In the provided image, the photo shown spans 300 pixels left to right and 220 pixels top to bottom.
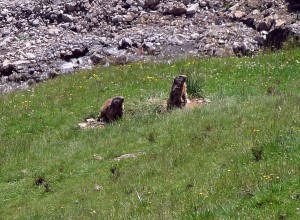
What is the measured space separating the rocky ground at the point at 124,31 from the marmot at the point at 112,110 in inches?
304

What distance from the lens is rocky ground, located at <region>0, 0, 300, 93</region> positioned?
2619 cm

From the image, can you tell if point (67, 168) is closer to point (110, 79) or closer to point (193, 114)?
point (193, 114)

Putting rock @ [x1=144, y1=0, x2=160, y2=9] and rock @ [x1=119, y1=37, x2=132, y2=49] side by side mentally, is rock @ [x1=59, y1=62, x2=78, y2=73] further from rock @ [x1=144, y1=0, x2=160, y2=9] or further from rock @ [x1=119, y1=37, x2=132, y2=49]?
rock @ [x1=144, y1=0, x2=160, y2=9]

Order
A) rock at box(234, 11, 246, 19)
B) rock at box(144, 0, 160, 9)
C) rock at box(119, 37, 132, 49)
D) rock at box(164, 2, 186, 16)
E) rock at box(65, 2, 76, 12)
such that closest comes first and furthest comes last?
rock at box(119, 37, 132, 49), rock at box(234, 11, 246, 19), rock at box(164, 2, 186, 16), rock at box(144, 0, 160, 9), rock at box(65, 2, 76, 12)

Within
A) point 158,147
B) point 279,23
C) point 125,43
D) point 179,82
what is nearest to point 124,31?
point 125,43

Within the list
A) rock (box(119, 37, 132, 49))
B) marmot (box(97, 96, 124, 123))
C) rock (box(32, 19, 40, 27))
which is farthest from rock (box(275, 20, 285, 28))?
rock (box(32, 19, 40, 27))

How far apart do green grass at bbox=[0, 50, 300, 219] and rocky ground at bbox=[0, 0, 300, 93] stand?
4.52 m

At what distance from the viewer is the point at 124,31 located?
29859 mm

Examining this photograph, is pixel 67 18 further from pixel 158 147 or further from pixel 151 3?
pixel 158 147

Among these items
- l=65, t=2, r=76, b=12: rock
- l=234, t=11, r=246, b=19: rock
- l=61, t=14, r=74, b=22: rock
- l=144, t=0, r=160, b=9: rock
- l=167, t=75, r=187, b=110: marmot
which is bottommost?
l=61, t=14, r=74, b=22: rock

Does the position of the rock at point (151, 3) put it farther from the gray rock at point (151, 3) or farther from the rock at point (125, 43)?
the rock at point (125, 43)

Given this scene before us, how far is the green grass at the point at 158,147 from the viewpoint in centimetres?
980

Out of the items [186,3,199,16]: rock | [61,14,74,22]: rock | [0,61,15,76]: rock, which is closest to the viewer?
[0,61,15,76]: rock

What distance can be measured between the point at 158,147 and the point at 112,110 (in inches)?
121
